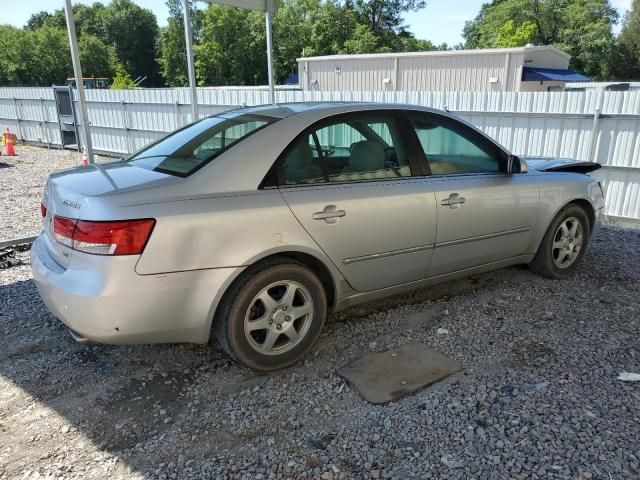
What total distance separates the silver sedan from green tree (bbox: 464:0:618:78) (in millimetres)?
49847

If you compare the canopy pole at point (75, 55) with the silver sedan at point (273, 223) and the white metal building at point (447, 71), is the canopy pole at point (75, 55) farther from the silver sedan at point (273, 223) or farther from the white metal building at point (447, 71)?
the white metal building at point (447, 71)

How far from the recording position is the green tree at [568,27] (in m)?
47.4

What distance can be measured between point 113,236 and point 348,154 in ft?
5.53

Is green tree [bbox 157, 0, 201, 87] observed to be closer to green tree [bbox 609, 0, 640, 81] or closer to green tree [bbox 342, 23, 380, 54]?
green tree [bbox 342, 23, 380, 54]

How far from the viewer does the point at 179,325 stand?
9.37 ft

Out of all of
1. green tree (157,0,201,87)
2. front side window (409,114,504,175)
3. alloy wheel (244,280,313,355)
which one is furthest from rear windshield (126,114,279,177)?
green tree (157,0,201,87)

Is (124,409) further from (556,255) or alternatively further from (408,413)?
(556,255)

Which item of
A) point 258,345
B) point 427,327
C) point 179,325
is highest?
point 179,325

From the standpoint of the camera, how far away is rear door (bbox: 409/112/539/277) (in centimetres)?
381

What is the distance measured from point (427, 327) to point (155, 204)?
7.25 feet

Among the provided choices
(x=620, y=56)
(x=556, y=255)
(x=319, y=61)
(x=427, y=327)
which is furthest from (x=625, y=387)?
(x=620, y=56)

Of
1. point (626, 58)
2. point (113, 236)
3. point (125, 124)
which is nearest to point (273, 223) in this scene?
point (113, 236)

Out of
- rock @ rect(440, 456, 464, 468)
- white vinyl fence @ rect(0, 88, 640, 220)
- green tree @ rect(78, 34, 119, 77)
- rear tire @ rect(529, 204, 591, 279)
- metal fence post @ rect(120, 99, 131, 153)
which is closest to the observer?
rock @ rect(440, 456, 464, 468)

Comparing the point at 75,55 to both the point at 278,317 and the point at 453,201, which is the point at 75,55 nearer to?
the point at 278,317
